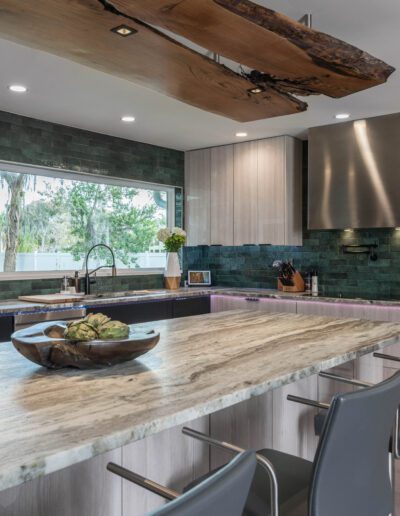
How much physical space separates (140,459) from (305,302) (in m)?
3.07

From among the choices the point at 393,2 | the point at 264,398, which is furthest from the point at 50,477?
the point at 393,2

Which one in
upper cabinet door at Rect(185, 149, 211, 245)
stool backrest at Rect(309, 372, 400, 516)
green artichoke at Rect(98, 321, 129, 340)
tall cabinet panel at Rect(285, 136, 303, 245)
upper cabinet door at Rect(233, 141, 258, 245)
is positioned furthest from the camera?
upper cabinet door at Rect(185, 149, 211, 245)

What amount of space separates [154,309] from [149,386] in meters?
3.21

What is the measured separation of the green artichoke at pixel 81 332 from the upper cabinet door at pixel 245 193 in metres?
3.72

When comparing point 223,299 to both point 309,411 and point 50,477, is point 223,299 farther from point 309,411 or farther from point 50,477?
point 50,477

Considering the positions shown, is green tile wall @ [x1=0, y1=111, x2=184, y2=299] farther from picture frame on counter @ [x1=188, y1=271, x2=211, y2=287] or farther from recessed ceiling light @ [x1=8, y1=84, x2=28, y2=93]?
recessed ceiling light @ [x1=8, y1=84, x2=28, y2=93]

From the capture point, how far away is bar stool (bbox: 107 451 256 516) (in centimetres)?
71

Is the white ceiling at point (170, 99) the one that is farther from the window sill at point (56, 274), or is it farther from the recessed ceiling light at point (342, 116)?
the window sill at point (56, 274)

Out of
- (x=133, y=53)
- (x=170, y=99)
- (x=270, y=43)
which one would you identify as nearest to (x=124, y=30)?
(x=133, y=53)

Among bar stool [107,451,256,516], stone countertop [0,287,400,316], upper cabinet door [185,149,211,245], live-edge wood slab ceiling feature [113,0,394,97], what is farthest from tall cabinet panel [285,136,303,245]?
bar stool [107,451,256,516]

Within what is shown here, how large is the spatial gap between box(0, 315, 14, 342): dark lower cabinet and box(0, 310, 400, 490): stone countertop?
1.52 metres

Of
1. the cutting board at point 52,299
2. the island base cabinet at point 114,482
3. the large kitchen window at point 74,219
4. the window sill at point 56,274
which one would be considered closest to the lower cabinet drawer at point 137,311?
the cutting board at point 52,299

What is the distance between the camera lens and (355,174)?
4.36 m

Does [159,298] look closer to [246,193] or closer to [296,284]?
[296,284]
